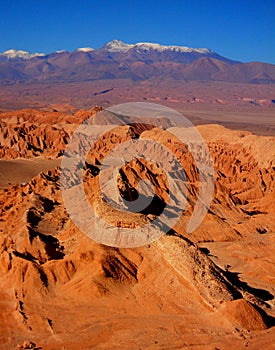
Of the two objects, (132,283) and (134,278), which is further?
(134,278)

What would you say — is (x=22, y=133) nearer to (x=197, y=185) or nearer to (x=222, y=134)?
(x=222, y=134)

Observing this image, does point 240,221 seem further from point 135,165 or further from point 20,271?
point 20,271

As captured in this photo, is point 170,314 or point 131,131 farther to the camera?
point 131,131

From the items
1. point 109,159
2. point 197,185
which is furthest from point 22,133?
point 197,185

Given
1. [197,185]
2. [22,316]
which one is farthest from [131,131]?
[22,316]

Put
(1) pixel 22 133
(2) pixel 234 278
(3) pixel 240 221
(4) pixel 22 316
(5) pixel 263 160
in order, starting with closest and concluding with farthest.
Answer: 1. (4) pixel 22 316
2. (2) pixel 234 278
3. (3) pixel 240 221
4. (5) pixel 263 160
5. (1) pixel 22 133

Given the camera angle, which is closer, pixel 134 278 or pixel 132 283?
pixel 132 283

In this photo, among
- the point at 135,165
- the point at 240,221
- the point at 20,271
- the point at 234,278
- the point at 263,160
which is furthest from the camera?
the point at 263,160

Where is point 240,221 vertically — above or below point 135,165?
below

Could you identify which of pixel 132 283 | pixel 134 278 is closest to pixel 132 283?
pixel 132 283

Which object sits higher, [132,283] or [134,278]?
[134,278]

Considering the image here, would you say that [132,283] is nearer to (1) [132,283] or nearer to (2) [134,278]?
(1) [132,283]
